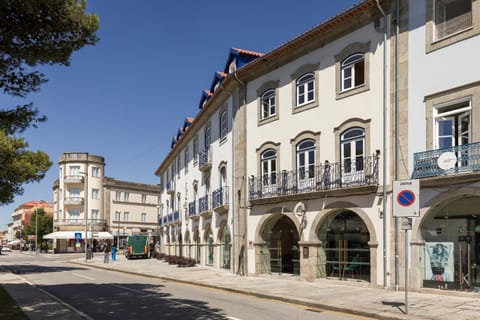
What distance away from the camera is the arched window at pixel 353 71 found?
18.5 metres

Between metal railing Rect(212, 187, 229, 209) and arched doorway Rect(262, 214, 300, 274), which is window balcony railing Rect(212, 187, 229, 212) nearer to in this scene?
metal railing Rect(212, 187, 229, 209)

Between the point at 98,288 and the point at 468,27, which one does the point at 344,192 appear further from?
the point at 98,288

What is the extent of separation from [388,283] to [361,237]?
2398mm

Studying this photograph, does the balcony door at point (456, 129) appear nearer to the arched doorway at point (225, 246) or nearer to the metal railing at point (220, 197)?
the metal railing at point (220, 197)

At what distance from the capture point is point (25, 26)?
9500 mm

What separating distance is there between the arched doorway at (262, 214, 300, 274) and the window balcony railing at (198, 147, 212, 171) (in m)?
8.87

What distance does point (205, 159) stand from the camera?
32.3m

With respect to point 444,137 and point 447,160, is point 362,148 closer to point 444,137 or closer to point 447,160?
point 444,137

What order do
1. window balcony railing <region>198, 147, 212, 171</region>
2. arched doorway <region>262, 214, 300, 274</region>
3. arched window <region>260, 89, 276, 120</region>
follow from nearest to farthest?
arched doorway <region>262, 214, 300, 274</region>, arched window <region>260, 89, 276, 120</region>, window balcony railing <region>198, 147, 212, 171</region>

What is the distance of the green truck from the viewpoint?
48.2 meters

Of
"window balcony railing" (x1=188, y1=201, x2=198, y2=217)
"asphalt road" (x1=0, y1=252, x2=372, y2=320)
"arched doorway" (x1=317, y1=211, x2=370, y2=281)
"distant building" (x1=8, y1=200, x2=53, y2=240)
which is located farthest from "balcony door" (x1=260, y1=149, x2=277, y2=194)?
"distant building" (x1=8, y1=200, x2=53, y2=240)

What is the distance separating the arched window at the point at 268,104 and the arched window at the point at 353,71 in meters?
4.53

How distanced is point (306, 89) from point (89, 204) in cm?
5678

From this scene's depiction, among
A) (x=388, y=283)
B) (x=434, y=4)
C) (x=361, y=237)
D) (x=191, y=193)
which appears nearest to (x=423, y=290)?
(x=388, y=283)
